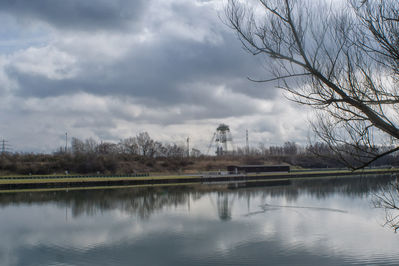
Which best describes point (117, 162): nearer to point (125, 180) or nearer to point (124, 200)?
point (125, 180)

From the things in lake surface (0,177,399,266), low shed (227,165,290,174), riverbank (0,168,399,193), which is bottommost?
lake surface (0,177,399,266)

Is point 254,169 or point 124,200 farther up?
point 254,169

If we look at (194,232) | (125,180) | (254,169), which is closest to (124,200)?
(125,180)

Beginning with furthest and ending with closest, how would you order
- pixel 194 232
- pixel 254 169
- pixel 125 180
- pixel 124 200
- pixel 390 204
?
pixel 254 169 → pixel 125 180 → pixel 124 200 → pixel 194 232 → pixel 390 204

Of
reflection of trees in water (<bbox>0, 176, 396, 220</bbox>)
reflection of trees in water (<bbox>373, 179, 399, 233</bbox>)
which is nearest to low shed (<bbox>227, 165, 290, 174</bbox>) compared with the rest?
reflection of trees in water (<bbox>0, 176, 396, 220</bbox>)

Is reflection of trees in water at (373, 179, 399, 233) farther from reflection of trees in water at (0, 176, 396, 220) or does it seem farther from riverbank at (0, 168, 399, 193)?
riverbank at (0, 168, 399, 193)

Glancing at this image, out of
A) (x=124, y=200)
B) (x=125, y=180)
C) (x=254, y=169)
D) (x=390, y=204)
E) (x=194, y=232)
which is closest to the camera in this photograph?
(x=390, y=204)

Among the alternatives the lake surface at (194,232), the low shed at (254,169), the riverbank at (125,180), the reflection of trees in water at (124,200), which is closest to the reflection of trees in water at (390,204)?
the lake surface at (194,232)

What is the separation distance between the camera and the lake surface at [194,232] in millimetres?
13750

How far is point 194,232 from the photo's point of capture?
18094 millimetres

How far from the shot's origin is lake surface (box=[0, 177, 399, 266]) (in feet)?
45.1

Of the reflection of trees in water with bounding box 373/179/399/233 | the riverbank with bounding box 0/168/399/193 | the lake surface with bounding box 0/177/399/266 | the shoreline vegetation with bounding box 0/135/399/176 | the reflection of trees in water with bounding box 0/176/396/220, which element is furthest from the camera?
the shoreline vegetation with bounding box 0/135/399/176

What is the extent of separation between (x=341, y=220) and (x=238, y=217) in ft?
20.5

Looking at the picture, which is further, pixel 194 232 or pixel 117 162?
pixel 117 162
